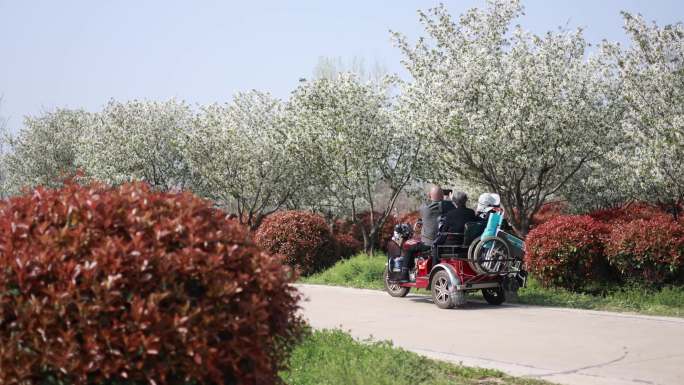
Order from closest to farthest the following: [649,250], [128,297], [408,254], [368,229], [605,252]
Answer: [128,297] → [649,250] → [605,252] → [408,254] → [368,229]

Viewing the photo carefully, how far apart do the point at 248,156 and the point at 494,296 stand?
1539 centimetres

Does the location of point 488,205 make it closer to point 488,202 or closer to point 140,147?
point 488,202

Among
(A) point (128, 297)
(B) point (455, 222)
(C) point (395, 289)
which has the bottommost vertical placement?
(C) point (395, 289)

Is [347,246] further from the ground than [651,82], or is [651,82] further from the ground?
[651,82]

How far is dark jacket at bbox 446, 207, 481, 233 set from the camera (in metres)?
12.9

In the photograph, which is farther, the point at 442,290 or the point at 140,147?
the point at 140,147

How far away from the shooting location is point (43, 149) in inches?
1571

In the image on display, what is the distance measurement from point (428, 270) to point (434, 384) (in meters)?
6.54

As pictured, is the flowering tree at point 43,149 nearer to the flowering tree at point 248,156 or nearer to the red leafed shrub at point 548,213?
the flowering tree at point 248,156

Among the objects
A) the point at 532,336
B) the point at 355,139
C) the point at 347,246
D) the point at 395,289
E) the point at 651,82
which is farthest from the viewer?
the point at 355,139

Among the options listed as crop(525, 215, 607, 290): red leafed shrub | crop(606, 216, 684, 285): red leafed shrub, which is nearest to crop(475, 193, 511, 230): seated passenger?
crop(525, 215, 607, 290): red leafed shrub

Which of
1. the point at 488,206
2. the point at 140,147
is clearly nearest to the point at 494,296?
the point at 488,206

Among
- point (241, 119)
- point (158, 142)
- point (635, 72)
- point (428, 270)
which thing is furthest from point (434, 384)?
point (158, 142)

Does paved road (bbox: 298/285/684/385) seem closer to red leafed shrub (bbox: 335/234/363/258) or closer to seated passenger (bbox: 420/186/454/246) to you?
seated passenger (bbox: 420/186/454/246)
